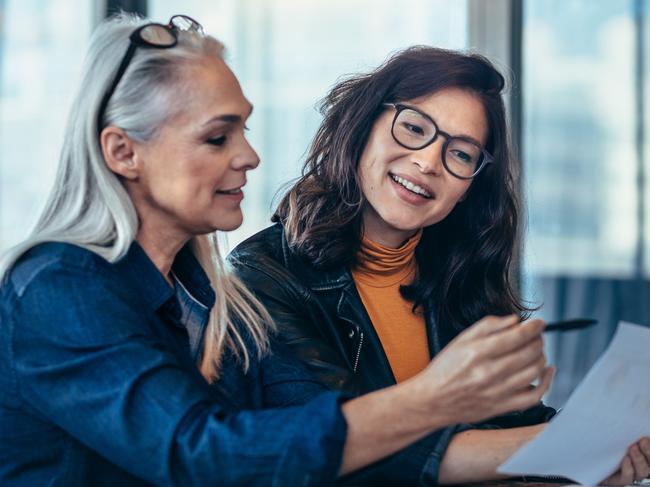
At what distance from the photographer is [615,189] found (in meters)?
4.01

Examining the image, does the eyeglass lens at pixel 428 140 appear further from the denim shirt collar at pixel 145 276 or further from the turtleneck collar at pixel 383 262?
the denim shirt collar at pixel 145 276

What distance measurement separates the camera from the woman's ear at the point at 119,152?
4.45 ft

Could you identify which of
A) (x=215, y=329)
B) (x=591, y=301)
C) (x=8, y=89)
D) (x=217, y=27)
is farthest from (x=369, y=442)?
(x=591, y=301)

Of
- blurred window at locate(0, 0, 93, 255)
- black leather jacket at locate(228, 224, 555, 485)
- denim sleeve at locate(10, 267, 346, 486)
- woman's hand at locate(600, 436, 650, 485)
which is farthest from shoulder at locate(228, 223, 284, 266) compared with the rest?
blurred window at locate(0, 0, 93, 255)

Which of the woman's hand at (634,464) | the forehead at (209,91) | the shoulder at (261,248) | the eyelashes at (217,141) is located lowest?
the woman's hand at (634,464)

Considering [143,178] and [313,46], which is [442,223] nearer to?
[143,178]

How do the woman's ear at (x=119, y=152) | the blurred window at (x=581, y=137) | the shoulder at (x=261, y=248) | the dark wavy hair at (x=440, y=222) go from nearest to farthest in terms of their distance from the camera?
1. the woman's ear at (x=119, y=152)
2. the shoulder at (x=261, y=248)
3. the dark wavy hair at (x=440, y=222)
4. the blurred window at (x=581, y=137)

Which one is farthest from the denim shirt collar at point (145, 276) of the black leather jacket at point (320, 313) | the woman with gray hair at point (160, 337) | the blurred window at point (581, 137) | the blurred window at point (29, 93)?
the blurred window at point (581, 137)

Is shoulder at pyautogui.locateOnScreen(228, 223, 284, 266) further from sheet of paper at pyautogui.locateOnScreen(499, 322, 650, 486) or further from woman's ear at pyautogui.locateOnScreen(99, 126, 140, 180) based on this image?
sheet of paper at pyautogui.locateOnScreen(499, 322, 650, 486)

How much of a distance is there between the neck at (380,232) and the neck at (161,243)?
0.62 metres

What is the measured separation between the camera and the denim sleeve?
114 centimetres

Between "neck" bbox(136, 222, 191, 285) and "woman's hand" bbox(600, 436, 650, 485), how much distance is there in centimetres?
74

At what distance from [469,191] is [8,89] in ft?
6.01

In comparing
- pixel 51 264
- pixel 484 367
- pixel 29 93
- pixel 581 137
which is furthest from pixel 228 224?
pixel 581 137
